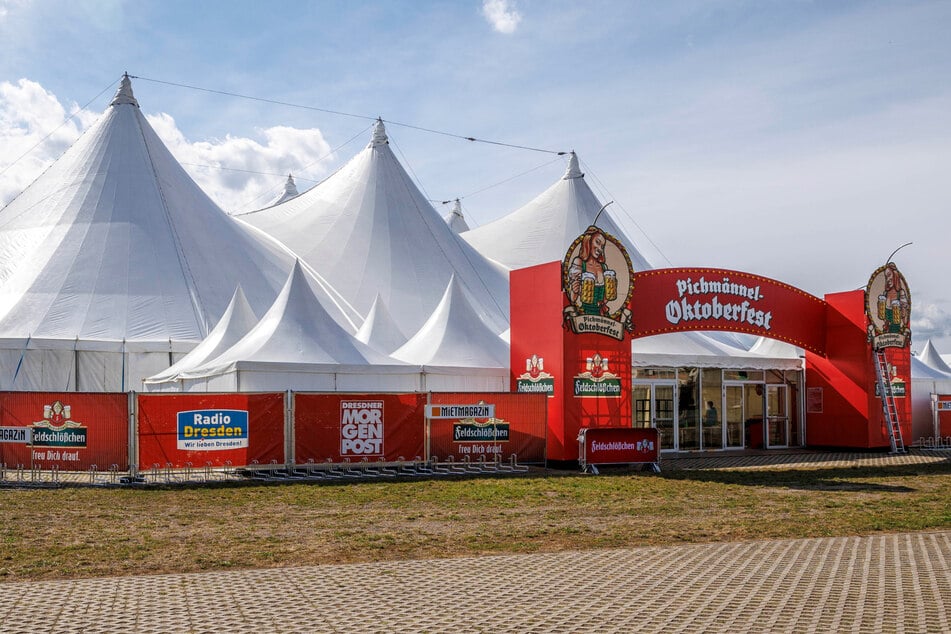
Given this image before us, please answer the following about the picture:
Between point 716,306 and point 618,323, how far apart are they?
3.81 m

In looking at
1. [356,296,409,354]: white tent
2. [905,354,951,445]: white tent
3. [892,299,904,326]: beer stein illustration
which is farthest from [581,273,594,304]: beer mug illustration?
[905,354,951,445]: white tent

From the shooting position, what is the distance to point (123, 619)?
548cm

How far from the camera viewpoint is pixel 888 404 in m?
21.8

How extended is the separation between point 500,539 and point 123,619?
154 inches

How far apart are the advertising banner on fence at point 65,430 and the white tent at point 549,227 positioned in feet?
63.4

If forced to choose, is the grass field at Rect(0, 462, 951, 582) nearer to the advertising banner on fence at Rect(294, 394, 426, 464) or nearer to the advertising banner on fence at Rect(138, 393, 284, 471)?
the advertising banner on fence at Rect(138, 393, 284, 471)

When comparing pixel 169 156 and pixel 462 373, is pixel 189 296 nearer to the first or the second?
pixel 169 156

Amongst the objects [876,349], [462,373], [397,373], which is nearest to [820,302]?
[876,349]

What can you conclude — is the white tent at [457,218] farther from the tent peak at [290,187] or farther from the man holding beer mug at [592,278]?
the man holding beer mug at [592,278]

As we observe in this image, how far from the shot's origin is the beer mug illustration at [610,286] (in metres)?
17.2

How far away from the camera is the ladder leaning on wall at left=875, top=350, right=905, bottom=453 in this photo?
846 inches

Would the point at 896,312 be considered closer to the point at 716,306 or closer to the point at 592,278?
the point at 716,306

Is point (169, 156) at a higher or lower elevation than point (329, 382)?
higher

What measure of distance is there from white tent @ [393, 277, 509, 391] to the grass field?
15.9ft
